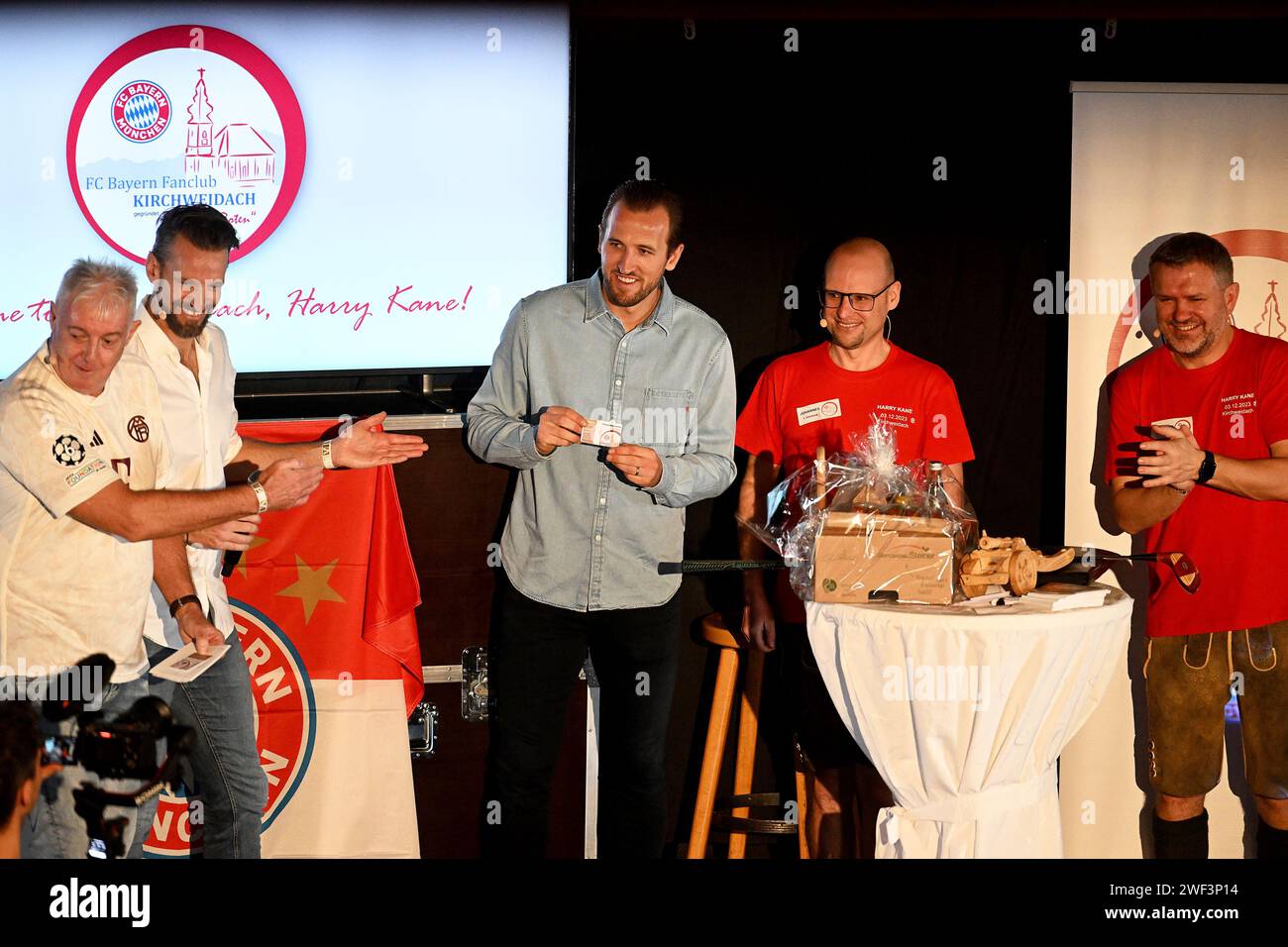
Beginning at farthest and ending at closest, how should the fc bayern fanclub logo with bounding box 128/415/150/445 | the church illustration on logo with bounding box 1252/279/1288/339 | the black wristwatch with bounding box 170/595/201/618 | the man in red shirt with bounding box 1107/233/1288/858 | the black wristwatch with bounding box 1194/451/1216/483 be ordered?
the church illustration on logo with bounding box 1252/279/1288/339, the man in red shirt with bounding box 1107/233/1288/858, the black wristwatch with bounding box 1194/451/1216/483, the black wristwatch with bounding box 170/595/201/618, the fc bayern fanclub logo with bounding box 128/415/150/445

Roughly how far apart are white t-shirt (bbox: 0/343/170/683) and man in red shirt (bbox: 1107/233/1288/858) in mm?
2628

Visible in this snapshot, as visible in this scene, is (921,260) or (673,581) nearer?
(673,581)

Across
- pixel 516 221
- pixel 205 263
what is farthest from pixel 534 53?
pixel 205 263

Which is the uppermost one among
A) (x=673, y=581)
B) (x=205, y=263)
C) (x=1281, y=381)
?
(x=205, y=263)

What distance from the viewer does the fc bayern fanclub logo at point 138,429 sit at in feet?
9.00

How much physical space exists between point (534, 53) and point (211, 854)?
2381 mm

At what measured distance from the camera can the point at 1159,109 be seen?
3.62 m

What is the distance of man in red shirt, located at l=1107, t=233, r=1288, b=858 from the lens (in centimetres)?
323

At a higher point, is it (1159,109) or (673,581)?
(1159,109)

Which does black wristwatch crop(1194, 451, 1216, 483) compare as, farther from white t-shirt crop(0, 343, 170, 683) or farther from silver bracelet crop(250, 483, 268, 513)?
white t-shirt crop(0, 343, 170, 683)

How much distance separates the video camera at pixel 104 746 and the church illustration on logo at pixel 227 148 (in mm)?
1535

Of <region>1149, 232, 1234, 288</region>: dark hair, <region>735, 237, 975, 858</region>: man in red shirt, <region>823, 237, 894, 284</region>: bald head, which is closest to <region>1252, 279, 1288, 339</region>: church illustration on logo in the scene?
<region>1149, 232, 1234, 288</region>: dark hair

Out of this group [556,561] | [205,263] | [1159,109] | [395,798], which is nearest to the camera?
[205,263]

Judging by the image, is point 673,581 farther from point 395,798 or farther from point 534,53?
point 534,53
